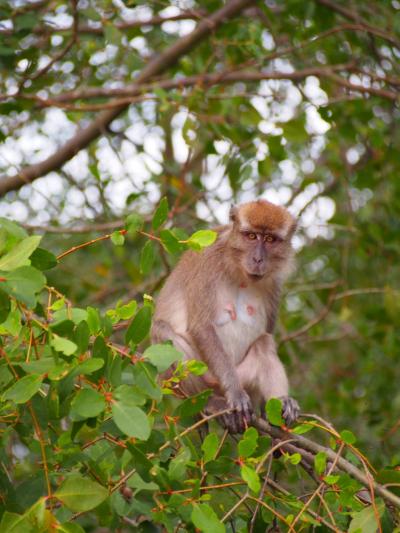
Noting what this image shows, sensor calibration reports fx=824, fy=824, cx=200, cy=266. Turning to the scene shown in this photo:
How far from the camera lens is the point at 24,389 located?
2955mm

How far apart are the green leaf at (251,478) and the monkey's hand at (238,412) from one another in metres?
1.91

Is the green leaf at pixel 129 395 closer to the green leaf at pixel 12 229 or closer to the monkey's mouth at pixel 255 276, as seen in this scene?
the green leaf at pixel 12 229

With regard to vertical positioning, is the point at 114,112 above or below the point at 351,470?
below

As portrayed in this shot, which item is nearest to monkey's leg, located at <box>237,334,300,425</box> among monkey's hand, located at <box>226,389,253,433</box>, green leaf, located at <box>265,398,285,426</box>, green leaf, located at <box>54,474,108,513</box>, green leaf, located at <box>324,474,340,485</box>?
monkey's hand, located at <box>226,389,253,433</box>

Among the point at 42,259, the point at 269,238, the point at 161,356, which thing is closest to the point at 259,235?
the point at 269,238

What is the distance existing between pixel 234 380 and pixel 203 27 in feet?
12.4

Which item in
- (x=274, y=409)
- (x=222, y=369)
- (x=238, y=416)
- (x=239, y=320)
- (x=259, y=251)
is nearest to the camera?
(x=274, y=409)

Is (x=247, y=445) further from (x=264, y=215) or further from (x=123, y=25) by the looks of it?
(x=123, y=25)

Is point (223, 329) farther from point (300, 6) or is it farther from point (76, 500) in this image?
point (76, 500)

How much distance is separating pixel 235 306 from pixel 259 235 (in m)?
0.70

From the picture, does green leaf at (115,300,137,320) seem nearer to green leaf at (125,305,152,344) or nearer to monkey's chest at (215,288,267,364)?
green leaf at (125,305,152,344)

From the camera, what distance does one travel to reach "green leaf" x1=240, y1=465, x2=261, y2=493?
323 centimetres

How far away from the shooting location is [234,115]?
7.98 m

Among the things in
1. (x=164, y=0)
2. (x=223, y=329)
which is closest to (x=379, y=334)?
(x=223, y=329)
